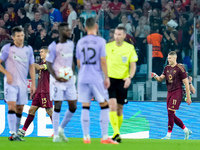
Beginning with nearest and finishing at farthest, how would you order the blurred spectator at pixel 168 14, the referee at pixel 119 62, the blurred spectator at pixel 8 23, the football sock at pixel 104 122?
the football sock at pixel 104 122
the referee at pixel 119 62
the blurred spectator at pixel 168 14
the blurred spectator at pixel 8 23

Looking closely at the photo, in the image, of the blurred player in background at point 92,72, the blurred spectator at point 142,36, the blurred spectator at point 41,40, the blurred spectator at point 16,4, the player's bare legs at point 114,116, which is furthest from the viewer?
the blurred spectator at point 16,4

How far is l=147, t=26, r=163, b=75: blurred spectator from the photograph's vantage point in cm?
1295

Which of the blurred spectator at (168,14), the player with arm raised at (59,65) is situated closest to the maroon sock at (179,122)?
the blurred spectator at (168,14)

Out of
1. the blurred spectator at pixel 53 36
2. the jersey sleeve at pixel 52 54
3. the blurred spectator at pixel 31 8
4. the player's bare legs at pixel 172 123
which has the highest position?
the blurred spectator at pixel 31 8

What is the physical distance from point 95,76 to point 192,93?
216 inches

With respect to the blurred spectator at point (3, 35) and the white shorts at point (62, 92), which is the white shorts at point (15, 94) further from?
the blurred spectator at point (3, 35)

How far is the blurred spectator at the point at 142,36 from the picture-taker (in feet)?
42.8

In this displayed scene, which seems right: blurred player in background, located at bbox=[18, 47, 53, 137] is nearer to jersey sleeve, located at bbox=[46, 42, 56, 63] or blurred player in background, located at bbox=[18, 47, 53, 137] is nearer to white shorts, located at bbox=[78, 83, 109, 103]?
jersey sleeve, located at bbox=[46, 42, 56, 63]

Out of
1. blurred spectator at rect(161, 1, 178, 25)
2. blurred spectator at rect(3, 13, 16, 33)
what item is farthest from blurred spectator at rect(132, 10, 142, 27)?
blurred spectator at rect(3, 13, 16, 33)

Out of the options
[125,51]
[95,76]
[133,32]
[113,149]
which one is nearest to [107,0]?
[133,32]

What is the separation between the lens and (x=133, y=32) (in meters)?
13.4

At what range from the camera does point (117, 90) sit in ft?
29.9

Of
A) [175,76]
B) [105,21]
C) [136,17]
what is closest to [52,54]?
[175,76]

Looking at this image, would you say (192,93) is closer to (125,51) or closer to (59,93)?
(125,51)
